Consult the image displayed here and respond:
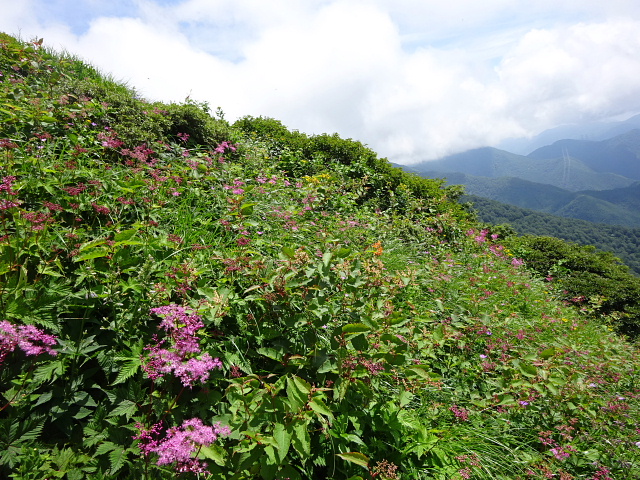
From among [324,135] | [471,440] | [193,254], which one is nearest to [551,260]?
[324,135]

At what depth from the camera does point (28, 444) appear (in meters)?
1.37

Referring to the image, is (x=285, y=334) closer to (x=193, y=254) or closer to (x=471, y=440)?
(x=193, y=254)

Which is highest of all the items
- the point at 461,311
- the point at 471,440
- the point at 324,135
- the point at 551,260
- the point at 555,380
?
the point at 324,135

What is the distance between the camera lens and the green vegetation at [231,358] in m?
1.44

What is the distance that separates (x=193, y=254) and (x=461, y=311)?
279cm

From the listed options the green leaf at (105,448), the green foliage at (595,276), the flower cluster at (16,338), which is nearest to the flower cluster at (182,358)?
the green leaf at (105,448)

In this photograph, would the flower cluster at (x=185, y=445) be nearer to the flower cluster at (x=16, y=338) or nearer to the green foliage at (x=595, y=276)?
the flower cluster at (x=16, y=338)

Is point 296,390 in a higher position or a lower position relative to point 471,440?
higher

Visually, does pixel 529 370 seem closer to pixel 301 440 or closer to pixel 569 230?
pixel 301 440

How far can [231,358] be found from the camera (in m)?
1.81

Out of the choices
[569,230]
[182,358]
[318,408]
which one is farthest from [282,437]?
[569,230]

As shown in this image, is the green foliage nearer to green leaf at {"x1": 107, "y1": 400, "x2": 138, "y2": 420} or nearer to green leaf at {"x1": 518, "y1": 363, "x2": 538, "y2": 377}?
green leaf at {"x1": 518, "y1": 363, "x2": 538, "y2": 377}

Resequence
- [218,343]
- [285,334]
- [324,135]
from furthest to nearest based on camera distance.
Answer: [324,135]
[285,334]
[218,343]

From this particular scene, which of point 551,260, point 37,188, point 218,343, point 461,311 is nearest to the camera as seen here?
point 218,343
